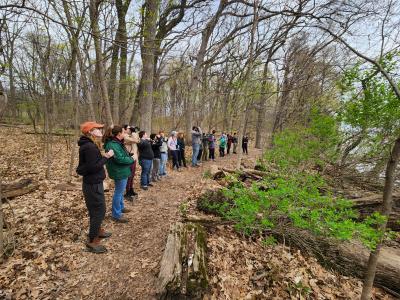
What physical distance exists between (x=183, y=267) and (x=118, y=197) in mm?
2165

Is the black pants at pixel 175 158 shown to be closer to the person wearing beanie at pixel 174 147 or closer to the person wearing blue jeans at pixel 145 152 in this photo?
the person wearing beanie at pixel 174 147

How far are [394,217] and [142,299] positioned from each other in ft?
21.3

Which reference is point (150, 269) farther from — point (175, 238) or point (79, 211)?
point (79, 211)

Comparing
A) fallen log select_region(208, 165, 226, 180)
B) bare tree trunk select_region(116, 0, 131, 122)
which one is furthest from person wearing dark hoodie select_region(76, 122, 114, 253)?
fallen log select_region(208, 165, 226, 180)

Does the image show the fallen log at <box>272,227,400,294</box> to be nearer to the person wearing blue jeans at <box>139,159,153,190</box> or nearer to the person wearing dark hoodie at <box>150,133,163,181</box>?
the person wearing blue jeans at <box>139,159,153,190</box>

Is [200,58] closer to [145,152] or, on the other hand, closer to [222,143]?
[222,143]

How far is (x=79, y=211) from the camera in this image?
498 cm

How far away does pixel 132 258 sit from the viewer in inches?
145

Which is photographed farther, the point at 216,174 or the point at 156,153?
the point at 216,174

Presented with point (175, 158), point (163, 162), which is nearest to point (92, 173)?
point (163, 162)

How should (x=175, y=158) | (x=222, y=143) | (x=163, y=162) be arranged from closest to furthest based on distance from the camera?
1. (x=163, y=162)
2. (x=175, y=158)
3. (x=222, y=143)

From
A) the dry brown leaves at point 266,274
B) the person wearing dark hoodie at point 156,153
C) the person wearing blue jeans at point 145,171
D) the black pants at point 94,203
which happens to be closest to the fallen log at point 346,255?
the dry brown leaves at point 266,274

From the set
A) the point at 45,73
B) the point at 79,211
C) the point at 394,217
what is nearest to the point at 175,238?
the point at 79,211

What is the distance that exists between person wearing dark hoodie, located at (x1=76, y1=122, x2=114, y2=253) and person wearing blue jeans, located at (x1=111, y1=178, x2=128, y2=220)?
0.79 meters
